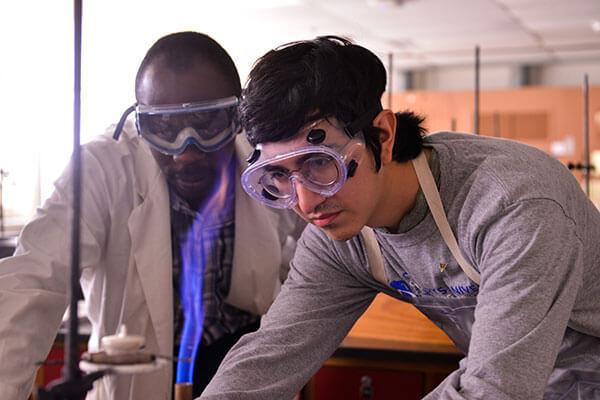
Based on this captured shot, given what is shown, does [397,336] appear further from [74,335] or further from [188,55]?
[74,335]

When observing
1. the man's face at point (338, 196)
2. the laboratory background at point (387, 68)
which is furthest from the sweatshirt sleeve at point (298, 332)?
the laboratory background at point (387, 68)

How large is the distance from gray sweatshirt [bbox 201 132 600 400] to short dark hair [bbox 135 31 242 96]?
19.6 inches

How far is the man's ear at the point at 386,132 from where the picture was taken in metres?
1.17

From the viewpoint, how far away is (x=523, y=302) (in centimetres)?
95

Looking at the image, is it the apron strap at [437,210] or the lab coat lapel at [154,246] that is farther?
the lab coat lapel at [154,246]

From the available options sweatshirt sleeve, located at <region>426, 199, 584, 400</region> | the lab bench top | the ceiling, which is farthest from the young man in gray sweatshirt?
the ceiling

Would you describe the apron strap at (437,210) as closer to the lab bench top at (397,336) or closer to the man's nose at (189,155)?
the man's nose at (189,155)

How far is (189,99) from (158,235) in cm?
39

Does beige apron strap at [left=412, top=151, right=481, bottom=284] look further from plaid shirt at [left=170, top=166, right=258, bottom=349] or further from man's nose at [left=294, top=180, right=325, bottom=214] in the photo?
plaid shirt at [left=170, top=166, right=258, bottom=349]

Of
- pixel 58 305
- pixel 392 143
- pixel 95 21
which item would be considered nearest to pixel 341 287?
pixel 392 143

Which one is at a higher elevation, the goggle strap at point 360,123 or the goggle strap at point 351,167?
the goggle strap at point 360,123

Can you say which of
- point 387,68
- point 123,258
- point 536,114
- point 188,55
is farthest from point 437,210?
point 536,114

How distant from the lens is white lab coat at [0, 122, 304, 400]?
145cm

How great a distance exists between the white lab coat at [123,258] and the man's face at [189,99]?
0.11 meters
